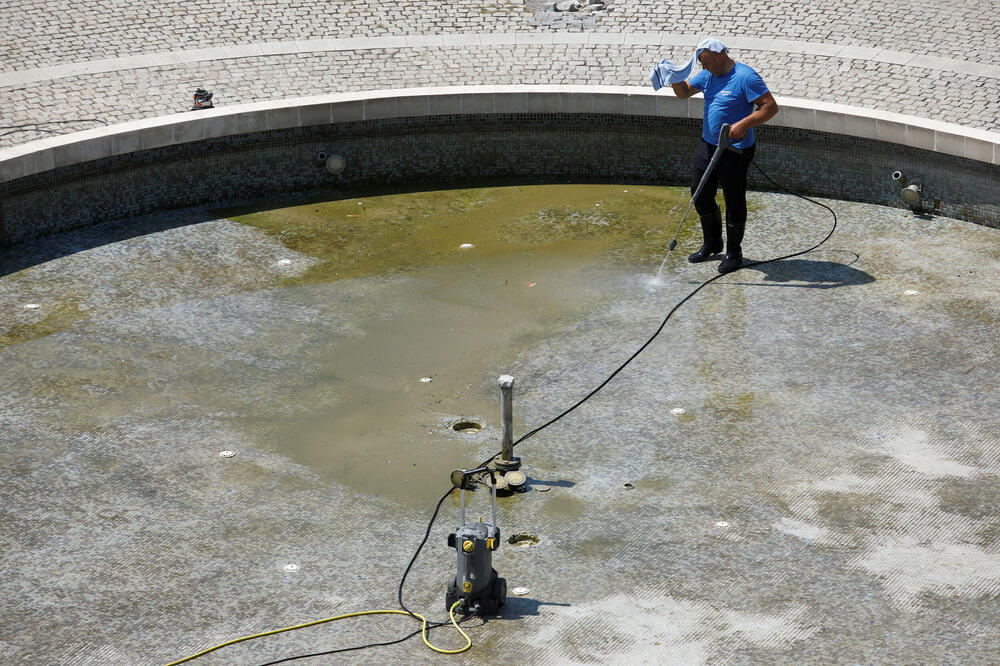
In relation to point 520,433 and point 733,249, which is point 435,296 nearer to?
point 520,433

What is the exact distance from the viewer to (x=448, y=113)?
1212 cm

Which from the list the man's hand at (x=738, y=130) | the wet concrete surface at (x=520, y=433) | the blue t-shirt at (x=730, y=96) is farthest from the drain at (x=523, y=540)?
the blue t-shirt at (x=730, y=96)

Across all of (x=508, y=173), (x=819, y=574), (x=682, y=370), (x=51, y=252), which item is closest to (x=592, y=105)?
(x=508, y=173)

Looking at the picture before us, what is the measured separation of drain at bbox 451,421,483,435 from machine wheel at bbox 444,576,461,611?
181cm

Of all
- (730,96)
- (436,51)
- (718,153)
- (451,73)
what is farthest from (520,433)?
(436,51)

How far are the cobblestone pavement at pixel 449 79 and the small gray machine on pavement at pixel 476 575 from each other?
6.87 metres

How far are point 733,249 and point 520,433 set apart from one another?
10.1ft

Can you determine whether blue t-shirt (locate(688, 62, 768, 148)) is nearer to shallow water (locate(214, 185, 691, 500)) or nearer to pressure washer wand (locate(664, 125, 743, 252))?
pressure washer wand (locate(664, 125, 743, 252))

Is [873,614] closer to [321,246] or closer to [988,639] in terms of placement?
[988,639]

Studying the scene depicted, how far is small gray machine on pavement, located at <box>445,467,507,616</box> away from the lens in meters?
5.91

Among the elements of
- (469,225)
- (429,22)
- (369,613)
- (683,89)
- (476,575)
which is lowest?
(369,613)

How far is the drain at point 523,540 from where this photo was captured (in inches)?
265

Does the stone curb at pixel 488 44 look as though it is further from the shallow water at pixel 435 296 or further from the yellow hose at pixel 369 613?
the yellow hose at pixel 369 613

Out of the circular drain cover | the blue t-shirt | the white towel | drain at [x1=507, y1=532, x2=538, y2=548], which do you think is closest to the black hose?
the circular drain cover
